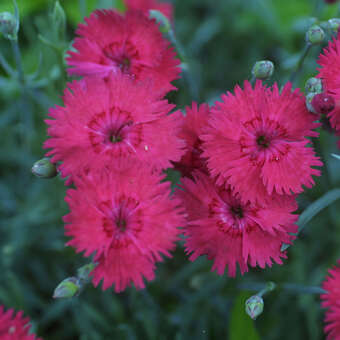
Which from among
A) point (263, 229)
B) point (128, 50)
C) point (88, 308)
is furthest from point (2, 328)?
point (128, 50)

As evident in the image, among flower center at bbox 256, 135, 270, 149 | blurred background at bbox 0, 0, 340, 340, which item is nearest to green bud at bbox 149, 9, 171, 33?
blurred background at bbox 0, 0, 340, 340

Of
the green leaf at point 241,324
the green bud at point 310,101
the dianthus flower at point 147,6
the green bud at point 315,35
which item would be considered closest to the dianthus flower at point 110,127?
the green bud at point 310,101

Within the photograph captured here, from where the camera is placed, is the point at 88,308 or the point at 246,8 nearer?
the point at 88,308

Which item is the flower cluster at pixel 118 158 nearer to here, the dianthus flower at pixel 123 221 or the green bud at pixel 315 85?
the dianthus flower at pixel 123 221

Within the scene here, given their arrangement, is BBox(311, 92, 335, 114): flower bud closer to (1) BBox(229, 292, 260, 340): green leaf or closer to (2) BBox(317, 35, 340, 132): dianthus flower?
(2) BBox(317, 35, 340, 132): dianthus flower

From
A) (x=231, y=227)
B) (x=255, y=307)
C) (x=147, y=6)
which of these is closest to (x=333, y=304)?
(x=255, y=307)

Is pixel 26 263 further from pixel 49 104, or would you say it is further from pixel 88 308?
pixel 49 104
